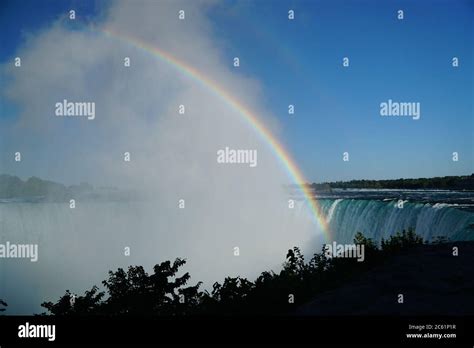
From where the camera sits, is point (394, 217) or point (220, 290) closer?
point (220, 290)

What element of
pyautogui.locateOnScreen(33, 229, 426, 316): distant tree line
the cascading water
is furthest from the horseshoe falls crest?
Result: pyautogui.locateOnScreen(33, 229, 426, 316): distant tree line

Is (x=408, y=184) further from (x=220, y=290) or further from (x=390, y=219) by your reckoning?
(x=220, y=290)

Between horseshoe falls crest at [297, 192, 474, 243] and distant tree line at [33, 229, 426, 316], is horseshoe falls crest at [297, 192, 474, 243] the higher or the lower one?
the higher one

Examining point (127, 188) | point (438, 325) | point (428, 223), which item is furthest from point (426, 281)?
point (127, 188)

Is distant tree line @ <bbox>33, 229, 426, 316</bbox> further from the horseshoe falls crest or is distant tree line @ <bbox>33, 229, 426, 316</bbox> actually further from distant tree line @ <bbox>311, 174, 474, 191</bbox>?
distant tree line @ <bbox>311, 174, 474, 191</bbox>

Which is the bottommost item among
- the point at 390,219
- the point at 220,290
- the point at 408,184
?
the point at 220,290

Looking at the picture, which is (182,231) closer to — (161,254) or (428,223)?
(161,254)

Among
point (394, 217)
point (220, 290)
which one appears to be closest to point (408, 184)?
point (394, 217)

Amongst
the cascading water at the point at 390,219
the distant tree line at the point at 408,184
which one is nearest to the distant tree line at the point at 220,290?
the cascading water at the point at 390,219
